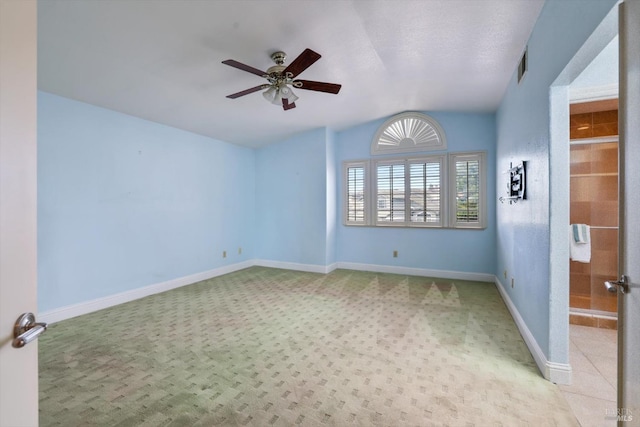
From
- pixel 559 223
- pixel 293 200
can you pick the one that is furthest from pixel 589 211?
pixel 293 200

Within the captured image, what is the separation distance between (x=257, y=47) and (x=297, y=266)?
13.3 ft

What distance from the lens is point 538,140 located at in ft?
7.66

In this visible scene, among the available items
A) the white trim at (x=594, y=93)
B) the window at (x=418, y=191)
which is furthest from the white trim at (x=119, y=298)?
the white trim at (x=594, y=93)

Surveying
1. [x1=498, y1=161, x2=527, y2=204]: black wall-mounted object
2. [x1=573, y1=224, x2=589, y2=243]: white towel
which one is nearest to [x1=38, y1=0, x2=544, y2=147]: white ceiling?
[x1=498, y1=161, x2=527, y2=204]: black wall-mounted object

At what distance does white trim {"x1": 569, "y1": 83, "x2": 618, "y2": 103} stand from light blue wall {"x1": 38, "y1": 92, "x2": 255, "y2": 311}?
5.08 meters

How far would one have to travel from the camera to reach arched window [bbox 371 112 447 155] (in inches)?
202

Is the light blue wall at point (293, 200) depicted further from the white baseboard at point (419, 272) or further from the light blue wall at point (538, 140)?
the light blue wall at point (538, 140)

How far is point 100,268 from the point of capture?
3627mm

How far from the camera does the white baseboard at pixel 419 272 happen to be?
484 cm

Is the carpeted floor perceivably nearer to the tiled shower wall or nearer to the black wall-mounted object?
the tiled shower wall

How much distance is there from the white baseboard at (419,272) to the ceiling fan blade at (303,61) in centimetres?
392

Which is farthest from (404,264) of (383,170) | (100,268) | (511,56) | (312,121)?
(100,268)

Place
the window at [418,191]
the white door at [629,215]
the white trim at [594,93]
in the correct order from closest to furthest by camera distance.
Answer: the white door at [629,215] → the white trim at [594,93] → the window at [418,191]

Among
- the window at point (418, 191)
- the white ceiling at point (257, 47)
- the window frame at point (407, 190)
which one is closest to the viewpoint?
the white ceiling at point (257, 47)
